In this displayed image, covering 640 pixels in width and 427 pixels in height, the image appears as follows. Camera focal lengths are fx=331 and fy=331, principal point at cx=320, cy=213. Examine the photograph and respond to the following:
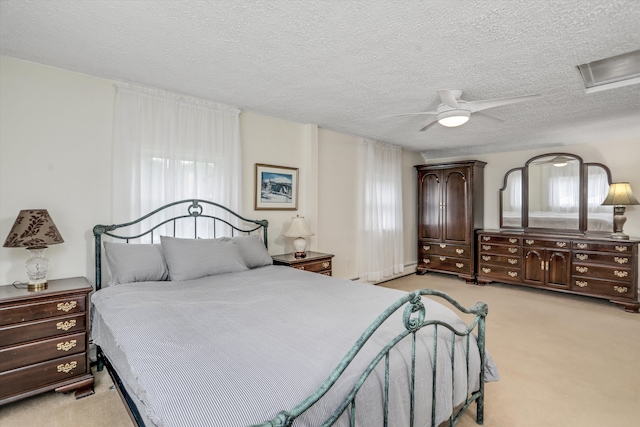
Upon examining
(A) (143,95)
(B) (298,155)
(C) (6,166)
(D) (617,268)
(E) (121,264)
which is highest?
(A) (143,95)

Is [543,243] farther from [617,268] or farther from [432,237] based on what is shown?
[432,237]

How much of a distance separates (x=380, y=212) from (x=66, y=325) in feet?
14.6

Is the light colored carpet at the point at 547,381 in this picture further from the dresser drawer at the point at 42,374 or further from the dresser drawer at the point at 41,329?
the dresser drawer at the point at 41,329

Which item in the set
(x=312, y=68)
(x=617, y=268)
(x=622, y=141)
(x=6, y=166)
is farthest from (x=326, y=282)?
(x=622, y=141)

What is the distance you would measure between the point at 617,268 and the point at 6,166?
21.9 ft

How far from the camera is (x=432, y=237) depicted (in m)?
6.28

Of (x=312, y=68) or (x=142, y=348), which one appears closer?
(x=142, y=348)

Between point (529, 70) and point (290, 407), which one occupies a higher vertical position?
point (529, 70)

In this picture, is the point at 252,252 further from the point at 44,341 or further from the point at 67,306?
the point at 44,341

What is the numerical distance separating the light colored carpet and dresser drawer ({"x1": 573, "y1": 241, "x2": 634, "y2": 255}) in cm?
78

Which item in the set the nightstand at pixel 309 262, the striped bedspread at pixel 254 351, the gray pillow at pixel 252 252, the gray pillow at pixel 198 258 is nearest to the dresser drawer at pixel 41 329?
the striped bedspread at pixel 254 351

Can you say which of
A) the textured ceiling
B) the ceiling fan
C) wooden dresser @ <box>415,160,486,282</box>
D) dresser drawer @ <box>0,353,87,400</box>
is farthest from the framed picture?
wooden dresser @ <box>415,160,486,282</box>

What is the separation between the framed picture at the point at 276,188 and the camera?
4.04 meters

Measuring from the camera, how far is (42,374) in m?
2.20
